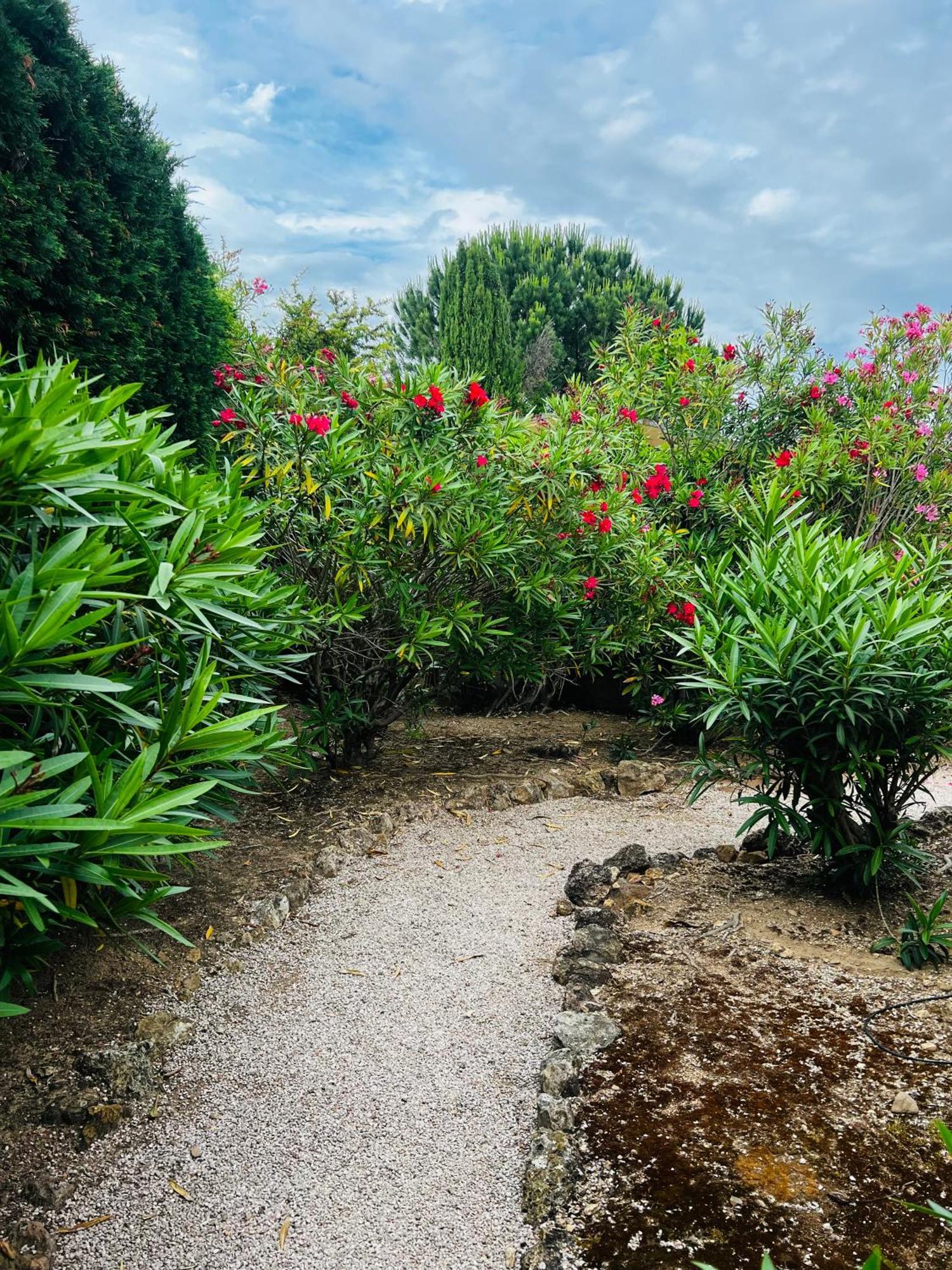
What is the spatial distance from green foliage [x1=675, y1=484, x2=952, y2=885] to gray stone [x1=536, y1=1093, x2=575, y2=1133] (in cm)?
137

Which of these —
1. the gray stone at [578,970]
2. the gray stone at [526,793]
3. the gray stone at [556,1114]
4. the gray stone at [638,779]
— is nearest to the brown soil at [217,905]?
the gray stone at [526,793]

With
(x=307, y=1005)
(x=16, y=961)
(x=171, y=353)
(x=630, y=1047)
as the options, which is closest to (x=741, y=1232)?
(x=630, y=1047)

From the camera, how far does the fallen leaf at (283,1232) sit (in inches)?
74.3

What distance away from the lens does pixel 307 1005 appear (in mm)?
2840

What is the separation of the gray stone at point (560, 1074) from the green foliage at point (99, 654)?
1.16 meters

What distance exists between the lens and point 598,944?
298 cm

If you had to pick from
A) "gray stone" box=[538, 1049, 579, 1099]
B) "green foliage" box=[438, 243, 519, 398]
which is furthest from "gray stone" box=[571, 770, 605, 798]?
"green foliage" box=[438, 243, 519, 398]

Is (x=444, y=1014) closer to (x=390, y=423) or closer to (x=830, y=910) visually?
(x=830, y=910)

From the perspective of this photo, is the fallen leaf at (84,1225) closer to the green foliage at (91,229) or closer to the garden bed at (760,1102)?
the garden bed at (760,1102)

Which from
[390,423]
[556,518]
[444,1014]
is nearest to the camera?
[444,1014]

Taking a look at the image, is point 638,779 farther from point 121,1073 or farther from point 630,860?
point 121,1073

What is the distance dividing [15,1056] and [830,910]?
2.85 meters

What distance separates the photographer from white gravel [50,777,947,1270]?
1904mm

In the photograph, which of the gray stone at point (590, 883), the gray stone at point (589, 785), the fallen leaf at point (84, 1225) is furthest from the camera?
the gray stone at point (589, 785)
